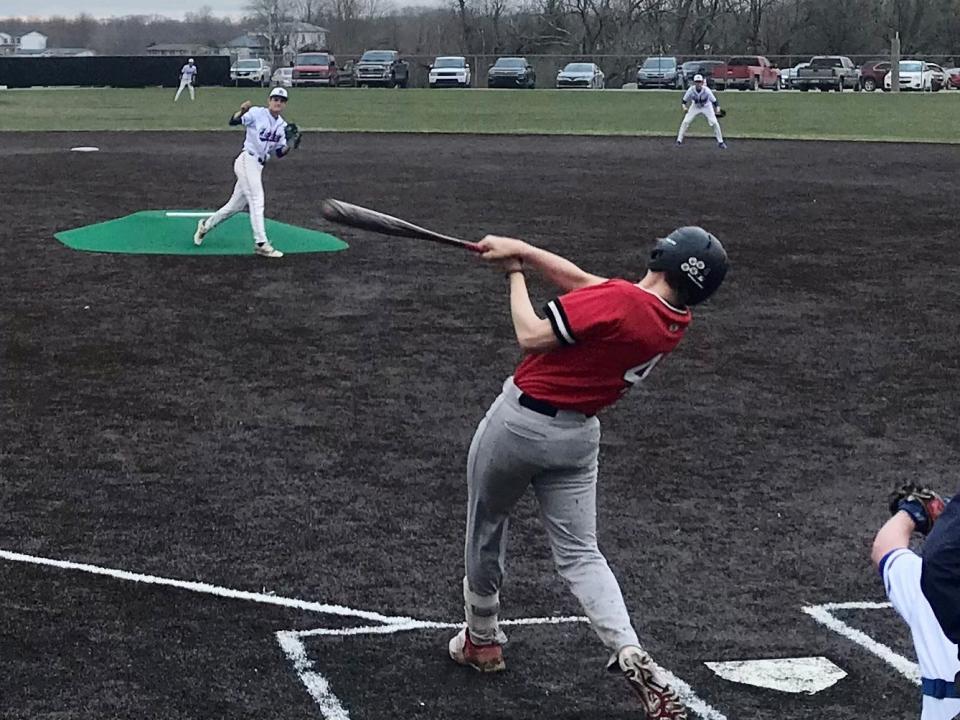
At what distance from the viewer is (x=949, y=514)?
145 inches

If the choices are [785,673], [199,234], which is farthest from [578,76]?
[785,673]

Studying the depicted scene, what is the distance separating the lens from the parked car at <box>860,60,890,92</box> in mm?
64188

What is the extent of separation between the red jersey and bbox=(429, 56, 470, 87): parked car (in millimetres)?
60448

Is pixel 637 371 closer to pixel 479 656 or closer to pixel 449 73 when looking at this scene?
pixel 479 656

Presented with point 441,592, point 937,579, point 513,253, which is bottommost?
point 441,592

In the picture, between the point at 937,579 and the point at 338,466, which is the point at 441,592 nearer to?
the point at 338,466

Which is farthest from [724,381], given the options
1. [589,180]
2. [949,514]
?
[589,180]

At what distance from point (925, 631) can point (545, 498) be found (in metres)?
1.87

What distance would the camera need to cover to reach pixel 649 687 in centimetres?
493

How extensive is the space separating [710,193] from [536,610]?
695 inches

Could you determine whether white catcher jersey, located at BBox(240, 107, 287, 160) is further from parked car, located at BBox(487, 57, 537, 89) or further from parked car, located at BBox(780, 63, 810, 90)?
parked car, located at BBox(780, 63, 810, 90)

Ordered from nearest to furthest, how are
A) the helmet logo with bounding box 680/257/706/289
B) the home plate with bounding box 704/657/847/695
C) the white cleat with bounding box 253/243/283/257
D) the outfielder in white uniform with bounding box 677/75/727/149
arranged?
the helmet logo with bounding box 680/257/706/289, the home plate with bounding box 704/657/847/695, the white cleat with bounding box 253/243/283/257, the outfielder in white uniform with bounding box 677/75/727/149

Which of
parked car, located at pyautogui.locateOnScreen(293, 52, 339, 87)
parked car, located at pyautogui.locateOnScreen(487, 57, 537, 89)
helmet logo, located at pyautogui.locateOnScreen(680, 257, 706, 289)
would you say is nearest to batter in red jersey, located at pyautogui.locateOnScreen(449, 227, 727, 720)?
helmet logo, located at pyautogui.locateOnScreen(680, 257, 706, 289)

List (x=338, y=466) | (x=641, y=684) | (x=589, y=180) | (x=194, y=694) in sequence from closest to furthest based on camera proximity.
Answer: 1. (x=641, y=684)
2. (x=194, y=694)
3. (x=338, y=466)
4. (x=589, y=180)
